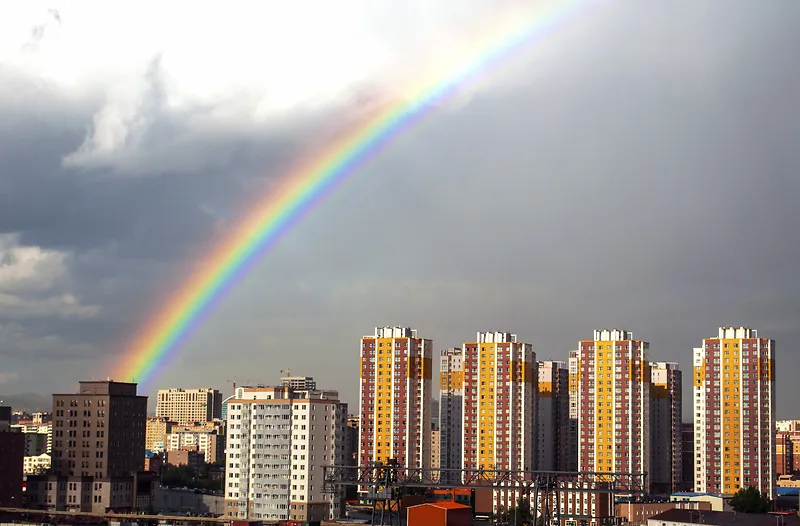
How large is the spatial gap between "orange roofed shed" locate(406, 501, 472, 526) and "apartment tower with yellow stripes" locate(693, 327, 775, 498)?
112 ft

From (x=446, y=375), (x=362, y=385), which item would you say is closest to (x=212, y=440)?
(x=446, y=375)

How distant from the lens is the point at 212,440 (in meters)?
138

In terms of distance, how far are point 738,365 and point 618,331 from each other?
8546mm

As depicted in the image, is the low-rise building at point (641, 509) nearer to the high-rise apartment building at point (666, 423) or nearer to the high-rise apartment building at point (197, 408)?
the high-rise apartment building at point (666, 423)

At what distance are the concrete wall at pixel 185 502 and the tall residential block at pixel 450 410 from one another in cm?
1906

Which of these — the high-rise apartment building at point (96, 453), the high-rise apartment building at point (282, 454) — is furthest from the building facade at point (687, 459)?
the high-rise apartment building at point (96, 453)

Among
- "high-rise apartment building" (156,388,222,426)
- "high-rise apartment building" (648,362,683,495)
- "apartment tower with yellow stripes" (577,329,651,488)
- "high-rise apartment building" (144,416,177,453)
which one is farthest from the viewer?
"high-rise apartment building" (156,388,222,426)

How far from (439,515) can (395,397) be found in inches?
1360

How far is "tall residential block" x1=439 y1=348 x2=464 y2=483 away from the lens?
93938mm

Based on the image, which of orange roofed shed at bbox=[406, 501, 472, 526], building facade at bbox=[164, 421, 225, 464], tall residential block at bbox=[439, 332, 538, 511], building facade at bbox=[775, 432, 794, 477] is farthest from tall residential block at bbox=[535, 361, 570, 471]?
building facade at bbox=[164, 421, 225, 464]

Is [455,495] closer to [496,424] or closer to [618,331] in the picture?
[496,424]

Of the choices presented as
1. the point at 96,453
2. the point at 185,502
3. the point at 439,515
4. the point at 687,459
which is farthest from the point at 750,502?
the point at 96,453

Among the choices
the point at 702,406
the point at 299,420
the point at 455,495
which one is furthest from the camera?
the point at 702,406

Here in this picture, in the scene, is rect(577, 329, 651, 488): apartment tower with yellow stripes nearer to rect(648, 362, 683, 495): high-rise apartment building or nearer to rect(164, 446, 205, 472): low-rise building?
rect(648, 362, 683, 495): high-rise apartment building
